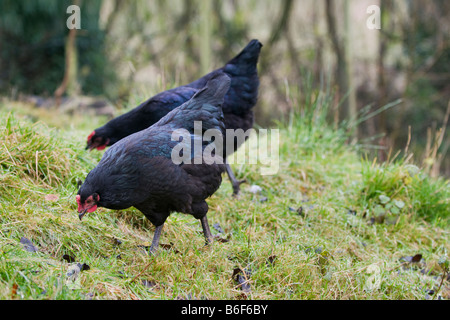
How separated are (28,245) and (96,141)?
1615 mm

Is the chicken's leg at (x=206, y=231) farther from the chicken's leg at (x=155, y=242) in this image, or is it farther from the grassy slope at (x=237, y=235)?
the chicken's leg at (x=155, y=242)

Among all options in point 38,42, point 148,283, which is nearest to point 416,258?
point 148,283

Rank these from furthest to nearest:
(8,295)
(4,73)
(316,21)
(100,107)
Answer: (316,21) < (4,73) < (100,107) < (8,295)

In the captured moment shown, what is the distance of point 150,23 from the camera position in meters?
12.2

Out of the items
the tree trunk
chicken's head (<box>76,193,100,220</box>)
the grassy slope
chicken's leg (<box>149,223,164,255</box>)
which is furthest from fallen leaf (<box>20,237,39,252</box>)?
the tree trunk

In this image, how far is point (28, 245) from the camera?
2.79m

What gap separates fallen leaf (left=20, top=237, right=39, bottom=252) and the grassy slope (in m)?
0.04

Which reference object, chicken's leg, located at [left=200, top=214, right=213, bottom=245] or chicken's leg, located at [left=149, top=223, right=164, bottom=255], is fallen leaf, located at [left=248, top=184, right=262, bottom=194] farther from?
chicken's leg, located at [left=149, top=223, right=164, bottom=255]

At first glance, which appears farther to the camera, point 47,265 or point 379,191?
point 379,191

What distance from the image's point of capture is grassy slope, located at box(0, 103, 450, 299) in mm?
2637

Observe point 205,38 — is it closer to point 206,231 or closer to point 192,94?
point 192,94
